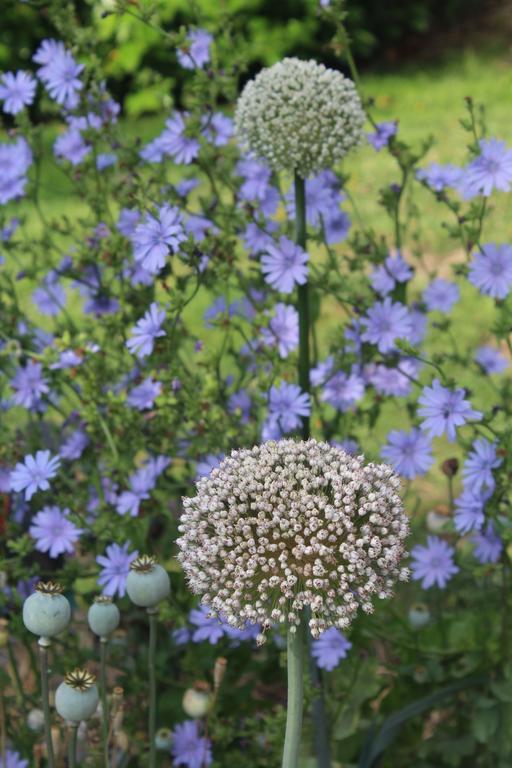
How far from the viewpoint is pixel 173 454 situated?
7.32ft

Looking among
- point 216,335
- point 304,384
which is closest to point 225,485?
point 304,384

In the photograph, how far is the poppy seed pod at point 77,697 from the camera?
1.37 meters

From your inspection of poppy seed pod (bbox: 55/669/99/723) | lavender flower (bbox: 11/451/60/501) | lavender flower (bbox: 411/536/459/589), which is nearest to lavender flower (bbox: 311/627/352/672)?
lavender flower (bbox: 411/536/459/589)

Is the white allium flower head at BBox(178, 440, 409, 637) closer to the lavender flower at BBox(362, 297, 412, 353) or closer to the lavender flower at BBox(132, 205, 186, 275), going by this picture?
the lavender flower at BBox(132, 205, 186, 275)

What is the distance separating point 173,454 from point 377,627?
1.74 ft

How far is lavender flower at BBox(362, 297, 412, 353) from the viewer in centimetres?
218

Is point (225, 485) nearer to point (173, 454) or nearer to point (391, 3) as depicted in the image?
point (173, 454)

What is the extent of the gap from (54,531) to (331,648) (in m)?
0.56

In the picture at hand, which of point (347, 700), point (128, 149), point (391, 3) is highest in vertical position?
point (391, 3)

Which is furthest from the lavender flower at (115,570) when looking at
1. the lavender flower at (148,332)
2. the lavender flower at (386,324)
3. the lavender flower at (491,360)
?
the lavender flower at (491,360)

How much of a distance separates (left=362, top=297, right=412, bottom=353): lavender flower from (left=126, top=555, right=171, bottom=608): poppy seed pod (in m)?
0.88

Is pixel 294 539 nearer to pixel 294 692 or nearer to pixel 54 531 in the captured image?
pixel 294 692

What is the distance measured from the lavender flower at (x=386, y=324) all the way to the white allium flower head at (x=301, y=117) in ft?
0.96

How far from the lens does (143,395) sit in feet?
7.48
